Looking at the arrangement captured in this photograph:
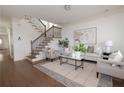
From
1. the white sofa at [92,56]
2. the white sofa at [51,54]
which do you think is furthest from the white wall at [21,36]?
the white sofa at [92,56]

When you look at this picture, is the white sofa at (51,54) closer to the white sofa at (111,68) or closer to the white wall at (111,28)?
the white wall at (111,28)

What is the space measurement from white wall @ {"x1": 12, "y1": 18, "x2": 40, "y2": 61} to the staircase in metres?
0.41

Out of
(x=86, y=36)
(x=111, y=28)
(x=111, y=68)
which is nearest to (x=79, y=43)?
(x=86, y=36)

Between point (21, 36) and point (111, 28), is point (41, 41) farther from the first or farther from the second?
point (111, 28)

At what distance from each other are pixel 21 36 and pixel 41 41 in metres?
1.33

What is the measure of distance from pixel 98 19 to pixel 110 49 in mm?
1728

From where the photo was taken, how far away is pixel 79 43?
16.7ft

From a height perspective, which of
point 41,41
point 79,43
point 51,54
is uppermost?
point 41,41

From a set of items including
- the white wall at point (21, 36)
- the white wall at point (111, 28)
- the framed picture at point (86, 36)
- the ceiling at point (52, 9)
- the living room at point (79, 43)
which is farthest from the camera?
the white wall at point (21, 36)

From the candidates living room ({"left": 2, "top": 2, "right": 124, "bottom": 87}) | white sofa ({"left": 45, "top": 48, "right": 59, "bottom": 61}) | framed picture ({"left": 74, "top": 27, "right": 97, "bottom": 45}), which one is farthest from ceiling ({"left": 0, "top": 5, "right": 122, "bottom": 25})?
white sofa ({"left": 45, "top": 48, "right": 59, "bottom": 61})

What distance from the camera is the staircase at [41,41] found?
4963 mm

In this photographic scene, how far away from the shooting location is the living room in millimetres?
2607

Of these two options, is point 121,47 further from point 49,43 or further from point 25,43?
point 25,43
